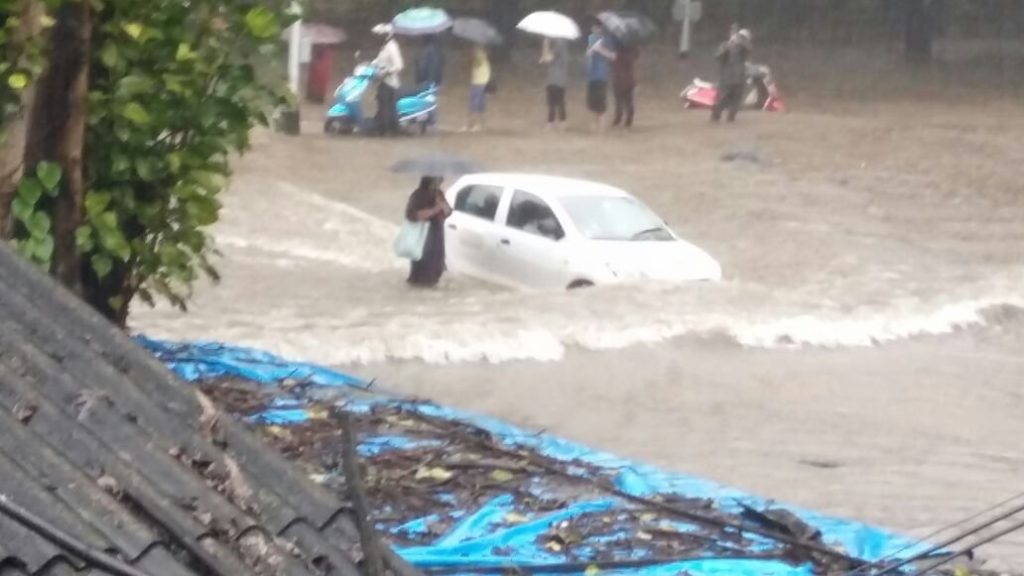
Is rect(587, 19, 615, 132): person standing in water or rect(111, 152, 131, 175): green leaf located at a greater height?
rect(111, 152, 131, 175): green leaf

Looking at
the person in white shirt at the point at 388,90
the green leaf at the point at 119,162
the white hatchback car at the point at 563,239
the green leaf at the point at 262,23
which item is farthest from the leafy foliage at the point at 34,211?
the person in white shirt at the point at 388,90

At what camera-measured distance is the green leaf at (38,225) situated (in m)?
6.63

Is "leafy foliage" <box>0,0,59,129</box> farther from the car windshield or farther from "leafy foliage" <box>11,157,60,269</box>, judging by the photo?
the car windshield

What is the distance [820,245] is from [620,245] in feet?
16.1

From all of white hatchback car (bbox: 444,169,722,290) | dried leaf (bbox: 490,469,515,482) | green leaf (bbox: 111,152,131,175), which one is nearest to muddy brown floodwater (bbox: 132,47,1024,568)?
white hatchback car (bbox: 444,169,722,290)

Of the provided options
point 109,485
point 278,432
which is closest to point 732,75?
point 278,432

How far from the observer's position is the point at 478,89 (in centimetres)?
3008

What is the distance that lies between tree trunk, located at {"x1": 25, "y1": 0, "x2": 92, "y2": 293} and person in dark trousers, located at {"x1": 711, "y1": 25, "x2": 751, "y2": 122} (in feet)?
78.4

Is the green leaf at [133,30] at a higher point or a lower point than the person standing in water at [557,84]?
higher

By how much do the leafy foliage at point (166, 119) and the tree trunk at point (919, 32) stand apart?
1366 inches

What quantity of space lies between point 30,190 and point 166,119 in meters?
0.60

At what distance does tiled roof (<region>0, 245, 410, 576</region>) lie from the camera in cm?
408

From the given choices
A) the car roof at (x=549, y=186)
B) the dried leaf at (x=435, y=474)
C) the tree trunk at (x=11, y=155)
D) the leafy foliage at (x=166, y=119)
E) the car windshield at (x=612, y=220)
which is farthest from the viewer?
the car roof at (x=549, y=186)

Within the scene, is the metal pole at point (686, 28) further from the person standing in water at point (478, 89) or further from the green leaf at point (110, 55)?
the green leaf at point (110, 55)
